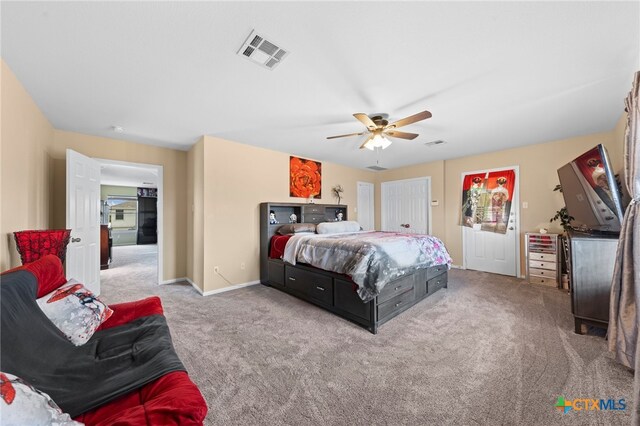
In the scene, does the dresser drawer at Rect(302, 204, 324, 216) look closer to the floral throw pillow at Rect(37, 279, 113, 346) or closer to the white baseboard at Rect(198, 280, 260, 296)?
the white baseboard at Rect(198, 280, 260, 296)

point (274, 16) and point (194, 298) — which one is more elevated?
point (274, 16)

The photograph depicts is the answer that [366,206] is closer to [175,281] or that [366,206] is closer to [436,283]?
[436,283]

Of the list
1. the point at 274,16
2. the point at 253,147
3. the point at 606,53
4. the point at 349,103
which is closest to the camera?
the point at 274,16

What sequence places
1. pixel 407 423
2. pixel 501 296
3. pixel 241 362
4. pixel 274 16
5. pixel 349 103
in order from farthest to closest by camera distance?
pixel 501 296, pixel 349 103, pixel 241 362, pixel 274 16, pixel 407 423

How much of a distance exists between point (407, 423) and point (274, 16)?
8.52ft

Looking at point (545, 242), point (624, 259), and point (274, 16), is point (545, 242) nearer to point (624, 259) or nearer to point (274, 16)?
point (624, 259)

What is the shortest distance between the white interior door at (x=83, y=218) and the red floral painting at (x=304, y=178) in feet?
10.00

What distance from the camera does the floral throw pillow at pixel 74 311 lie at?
1390 mm

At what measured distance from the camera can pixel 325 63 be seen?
78.3 inches

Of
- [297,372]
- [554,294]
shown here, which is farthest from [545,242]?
[297,372]

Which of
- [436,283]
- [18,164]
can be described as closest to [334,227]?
[436,283]

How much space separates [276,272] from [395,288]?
194 cm

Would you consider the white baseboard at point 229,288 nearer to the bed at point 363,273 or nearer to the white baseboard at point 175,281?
the bed at point 363,273

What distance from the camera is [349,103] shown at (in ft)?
8.77
